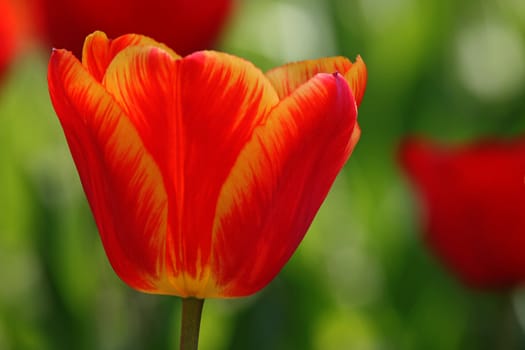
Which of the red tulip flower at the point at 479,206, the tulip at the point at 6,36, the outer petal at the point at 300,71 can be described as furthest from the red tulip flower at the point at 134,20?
the outer petal at the point at 300,71

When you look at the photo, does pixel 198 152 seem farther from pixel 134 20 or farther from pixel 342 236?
pixel 342 236

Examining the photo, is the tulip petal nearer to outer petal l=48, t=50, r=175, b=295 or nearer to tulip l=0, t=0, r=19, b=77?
outer petal l=48, t=50, r=175, b=295

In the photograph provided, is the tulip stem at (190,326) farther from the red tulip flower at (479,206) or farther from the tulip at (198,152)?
the red tulip flower at (479,206)

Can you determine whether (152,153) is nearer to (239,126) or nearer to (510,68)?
(239,126)

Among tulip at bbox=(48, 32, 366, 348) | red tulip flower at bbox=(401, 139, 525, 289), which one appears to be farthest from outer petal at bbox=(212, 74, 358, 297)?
red tulip flower at bbox=(401, 139, 525, 289)

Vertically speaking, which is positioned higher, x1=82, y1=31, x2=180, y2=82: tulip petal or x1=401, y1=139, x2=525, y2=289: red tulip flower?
x1=82, y1=31, x2=180, y2=82: tulip petal

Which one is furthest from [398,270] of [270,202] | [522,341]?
[270,202]
